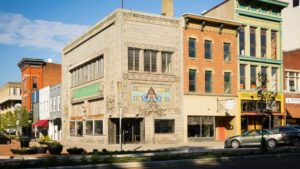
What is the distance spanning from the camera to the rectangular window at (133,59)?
38844mm

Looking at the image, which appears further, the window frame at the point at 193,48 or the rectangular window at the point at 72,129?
the rectangular window at the point at 72,129

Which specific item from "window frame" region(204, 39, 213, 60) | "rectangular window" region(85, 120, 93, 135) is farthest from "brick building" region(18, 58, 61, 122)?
"window frame" region(204, 39, 213, 60)

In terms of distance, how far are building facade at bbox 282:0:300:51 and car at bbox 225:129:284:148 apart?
31.6 metres

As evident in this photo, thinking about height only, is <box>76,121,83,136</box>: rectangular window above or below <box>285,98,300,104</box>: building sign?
below

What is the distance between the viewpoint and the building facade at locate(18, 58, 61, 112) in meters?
76.2

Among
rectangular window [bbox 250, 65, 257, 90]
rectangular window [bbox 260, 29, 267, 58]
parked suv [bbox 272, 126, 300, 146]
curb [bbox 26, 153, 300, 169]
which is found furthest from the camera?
rectangular window [bbox 260, 29, 267, 58]

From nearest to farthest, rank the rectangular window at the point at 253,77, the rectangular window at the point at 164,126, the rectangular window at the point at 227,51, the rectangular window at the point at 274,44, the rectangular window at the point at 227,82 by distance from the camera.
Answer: the rectangular window at the point at 164,126 < the rectangular window at the point at 227,82 < the rectangular window at the point at 227,51 < the rectangular window at the point at 253,77 < the rectangular window at the point at 274,44

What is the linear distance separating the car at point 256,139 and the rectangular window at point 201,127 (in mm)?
10702

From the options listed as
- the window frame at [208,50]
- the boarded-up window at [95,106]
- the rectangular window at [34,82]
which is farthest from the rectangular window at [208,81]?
the rectangular window at [34,82]

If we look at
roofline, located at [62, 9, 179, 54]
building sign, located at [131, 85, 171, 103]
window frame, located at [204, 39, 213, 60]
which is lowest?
building sign, located at [131, 85, 171, 103]

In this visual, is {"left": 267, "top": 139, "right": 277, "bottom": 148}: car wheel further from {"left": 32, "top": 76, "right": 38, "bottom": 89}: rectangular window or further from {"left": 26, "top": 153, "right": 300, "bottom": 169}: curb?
{"left": 32, "top": 76, "right": 38, "bottom": 89}: rectangular window

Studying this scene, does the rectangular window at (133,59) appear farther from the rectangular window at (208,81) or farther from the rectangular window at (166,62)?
the rectangular window at (208,81)

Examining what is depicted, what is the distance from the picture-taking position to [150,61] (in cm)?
4003

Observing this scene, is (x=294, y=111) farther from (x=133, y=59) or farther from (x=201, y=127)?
(x=133, y=59)
